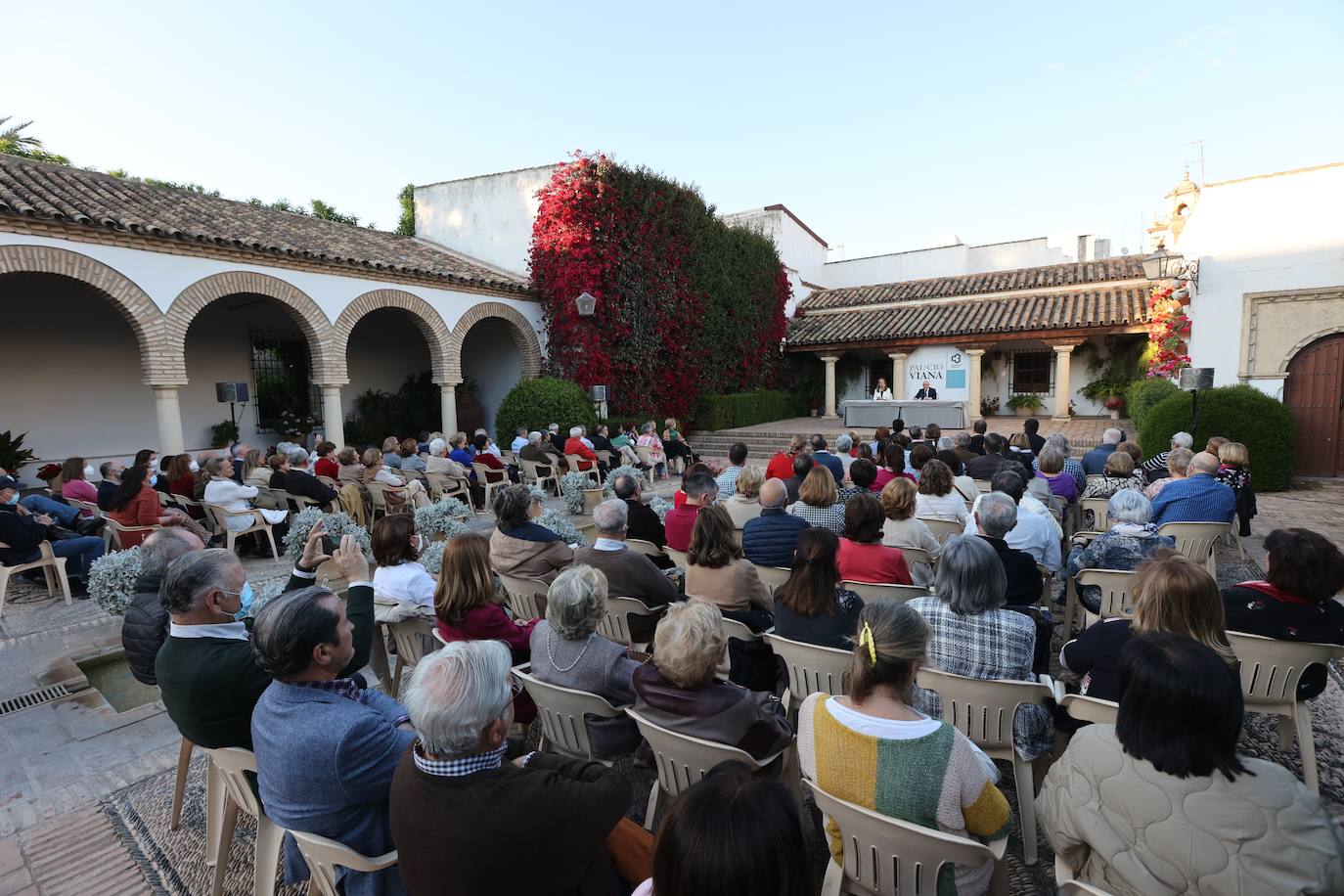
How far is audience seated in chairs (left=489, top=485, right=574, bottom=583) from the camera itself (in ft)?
12.7

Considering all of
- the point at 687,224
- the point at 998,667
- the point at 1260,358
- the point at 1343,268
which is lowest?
the point at 998,667

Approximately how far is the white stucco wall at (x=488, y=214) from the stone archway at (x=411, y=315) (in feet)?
11.1

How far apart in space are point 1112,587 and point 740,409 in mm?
13367

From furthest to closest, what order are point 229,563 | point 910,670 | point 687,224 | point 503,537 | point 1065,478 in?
point 687,224 → point 1065,478 → point 503,537 → point 229,563 → point 910,670

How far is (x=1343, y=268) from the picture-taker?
9727 mm

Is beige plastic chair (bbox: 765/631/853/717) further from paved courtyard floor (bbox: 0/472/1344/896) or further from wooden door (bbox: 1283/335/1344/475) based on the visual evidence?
wooden door (bbox: 1283/335/1344/475)

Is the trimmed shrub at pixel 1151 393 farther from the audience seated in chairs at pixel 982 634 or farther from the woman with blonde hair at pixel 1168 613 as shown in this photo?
the audience seated in chairs at pixel 982 634

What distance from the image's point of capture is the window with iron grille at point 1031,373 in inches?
712

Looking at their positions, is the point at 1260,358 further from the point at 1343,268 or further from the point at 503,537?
the point at 503,537

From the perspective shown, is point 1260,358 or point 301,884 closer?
point 301,884

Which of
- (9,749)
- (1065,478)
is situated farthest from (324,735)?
(1065,478)

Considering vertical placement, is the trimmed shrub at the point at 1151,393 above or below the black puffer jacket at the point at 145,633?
above

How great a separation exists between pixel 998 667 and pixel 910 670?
940 millimetres

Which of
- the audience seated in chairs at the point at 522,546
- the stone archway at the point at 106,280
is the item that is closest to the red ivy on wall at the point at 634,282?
the stone archway at the point at 106,280
